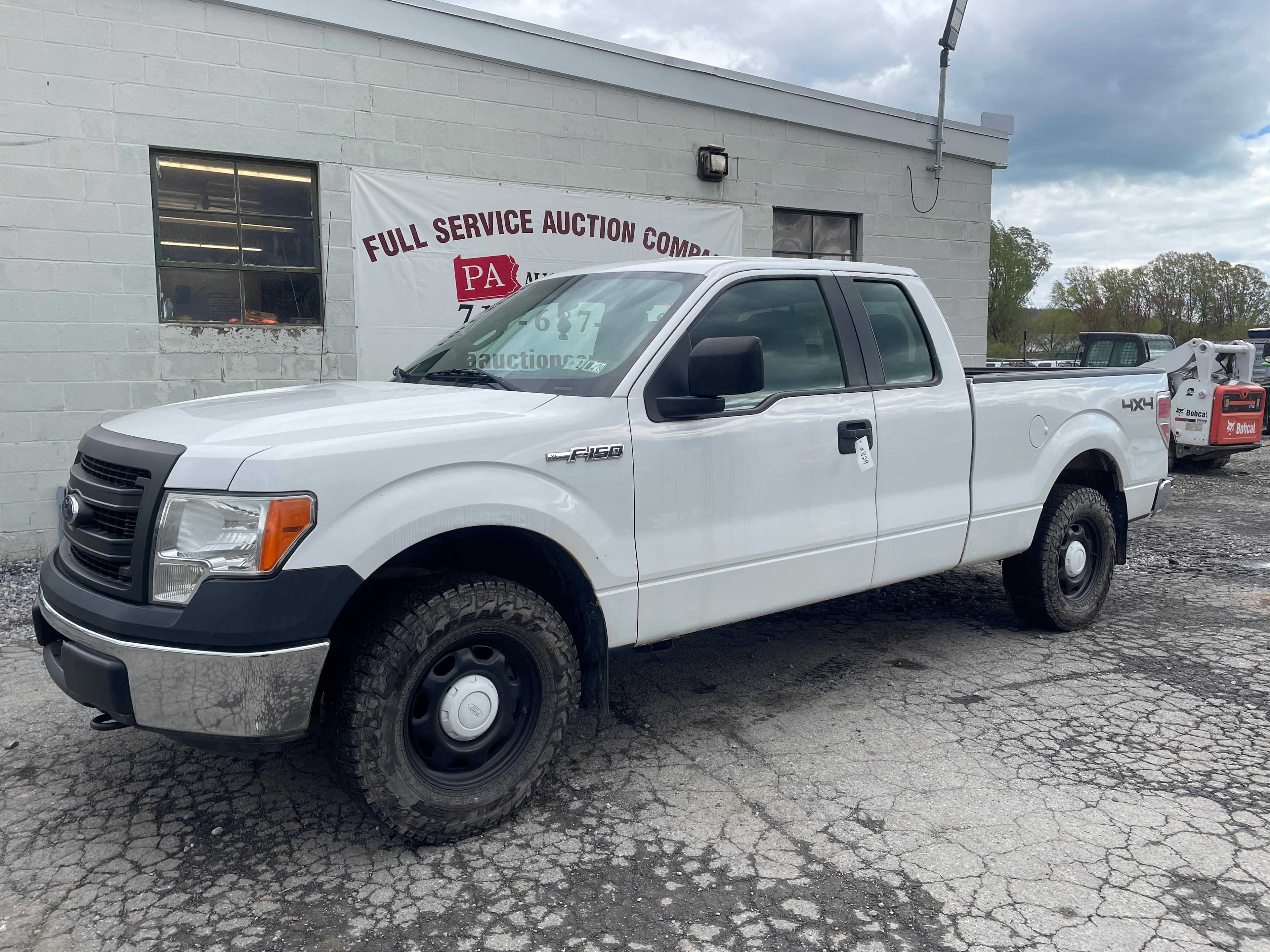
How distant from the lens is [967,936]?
267 centimetres

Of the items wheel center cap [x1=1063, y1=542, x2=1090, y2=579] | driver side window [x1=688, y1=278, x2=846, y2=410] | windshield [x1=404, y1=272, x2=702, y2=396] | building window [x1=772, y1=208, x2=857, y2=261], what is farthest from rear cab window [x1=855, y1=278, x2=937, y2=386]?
building window [x1=772, y1=208, x2=857, y2=261]

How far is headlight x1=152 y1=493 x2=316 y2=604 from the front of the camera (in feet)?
8.94

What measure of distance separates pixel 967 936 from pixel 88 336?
6.85 meters

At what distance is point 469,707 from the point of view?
316 cm

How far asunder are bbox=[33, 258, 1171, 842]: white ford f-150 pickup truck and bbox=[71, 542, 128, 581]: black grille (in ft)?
0.09

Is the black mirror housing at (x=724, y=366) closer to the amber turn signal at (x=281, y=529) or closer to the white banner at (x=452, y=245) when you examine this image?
the amber turn signal at (x=281, y=529)

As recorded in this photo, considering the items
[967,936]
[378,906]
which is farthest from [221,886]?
[967,936]

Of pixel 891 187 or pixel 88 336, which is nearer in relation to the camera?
pixel 88 336

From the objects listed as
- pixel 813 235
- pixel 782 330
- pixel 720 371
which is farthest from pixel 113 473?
pixel 813 235

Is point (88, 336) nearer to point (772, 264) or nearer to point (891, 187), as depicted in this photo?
point (772, 264)

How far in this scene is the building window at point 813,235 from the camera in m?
10.4

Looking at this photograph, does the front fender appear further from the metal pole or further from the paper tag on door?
the metal pole

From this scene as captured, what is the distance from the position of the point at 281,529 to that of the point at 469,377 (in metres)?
1.34

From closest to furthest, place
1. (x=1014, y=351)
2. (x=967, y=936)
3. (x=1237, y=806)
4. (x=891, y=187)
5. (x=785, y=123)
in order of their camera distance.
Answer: (x=967, y=936) → (x=1237, y=806) → (x=785, y=123) → (x=891, y=187) → (x=1014, y=351)
